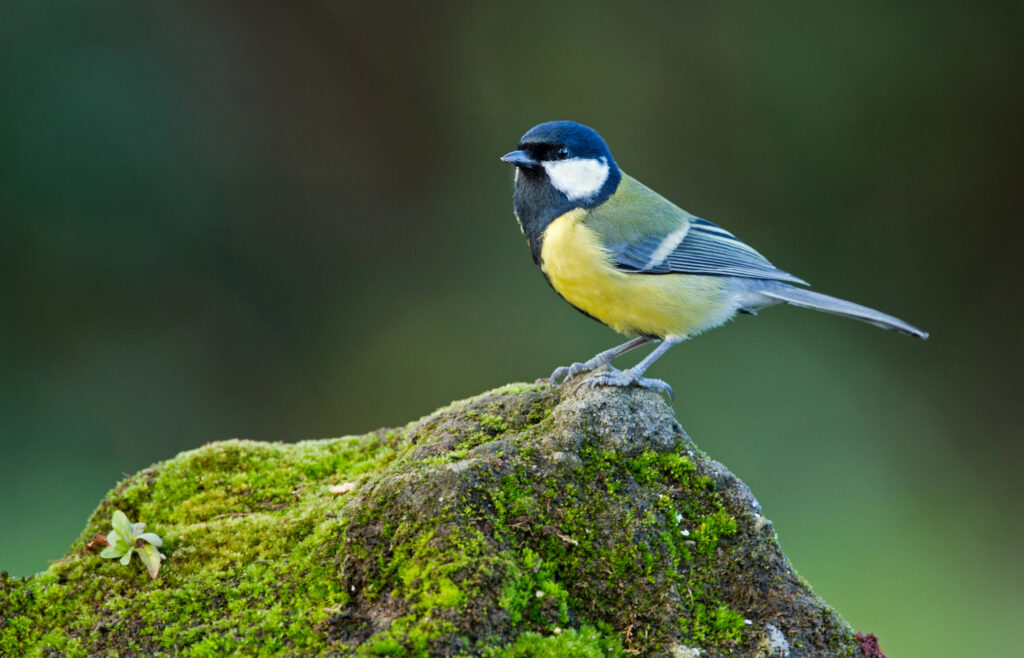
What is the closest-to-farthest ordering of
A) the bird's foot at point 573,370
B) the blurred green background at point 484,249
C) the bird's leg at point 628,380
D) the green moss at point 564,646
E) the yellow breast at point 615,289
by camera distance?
the green moss at point 564,646 < the bird's leg at point 628,380 < the bird's foot at point 573,370 < the yellow breast at point 615,289 < the blurred green background at point 484,249

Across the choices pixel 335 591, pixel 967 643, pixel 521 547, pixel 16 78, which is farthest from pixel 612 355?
pixel 16 78

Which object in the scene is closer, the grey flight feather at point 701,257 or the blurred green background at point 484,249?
the grey flight feather at point 701,257

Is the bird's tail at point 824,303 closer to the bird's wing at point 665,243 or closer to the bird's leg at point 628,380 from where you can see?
the bird's wing at point 665,243

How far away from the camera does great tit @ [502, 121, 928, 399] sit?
110 inches

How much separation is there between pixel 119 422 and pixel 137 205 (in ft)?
4.17

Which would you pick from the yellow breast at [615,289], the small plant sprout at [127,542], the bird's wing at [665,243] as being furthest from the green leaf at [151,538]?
the bird's wing at [665,243]

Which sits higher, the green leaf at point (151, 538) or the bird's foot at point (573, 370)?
the bird's foot at point (573, 370)

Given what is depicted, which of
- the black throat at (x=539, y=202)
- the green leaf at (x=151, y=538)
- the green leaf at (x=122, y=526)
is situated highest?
the black throat at (x=539, y=202)

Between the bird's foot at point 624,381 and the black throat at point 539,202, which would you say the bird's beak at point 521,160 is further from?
the bird's foot at point 624,381

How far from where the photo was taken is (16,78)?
4922 mm

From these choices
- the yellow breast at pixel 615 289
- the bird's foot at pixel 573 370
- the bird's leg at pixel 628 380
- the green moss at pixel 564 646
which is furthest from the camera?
the yellow breast at pixel 615 289

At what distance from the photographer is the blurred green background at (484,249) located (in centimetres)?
499

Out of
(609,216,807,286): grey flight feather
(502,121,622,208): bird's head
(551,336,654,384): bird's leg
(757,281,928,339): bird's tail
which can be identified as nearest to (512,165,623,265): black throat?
(502,121,622,208): bird's head

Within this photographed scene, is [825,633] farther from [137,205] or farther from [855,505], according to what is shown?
[137,205]
